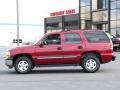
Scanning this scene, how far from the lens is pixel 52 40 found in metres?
16.0

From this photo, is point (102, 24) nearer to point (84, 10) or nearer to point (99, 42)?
point (84, 10)

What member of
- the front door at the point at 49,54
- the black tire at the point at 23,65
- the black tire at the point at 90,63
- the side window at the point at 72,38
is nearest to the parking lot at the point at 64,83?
the black tire at the point at 90,63

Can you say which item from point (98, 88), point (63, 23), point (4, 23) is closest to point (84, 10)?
point (63, 23)

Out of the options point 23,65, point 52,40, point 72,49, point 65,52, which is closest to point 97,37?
point 72,49

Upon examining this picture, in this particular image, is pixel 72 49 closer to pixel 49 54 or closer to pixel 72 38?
pixel 72 38

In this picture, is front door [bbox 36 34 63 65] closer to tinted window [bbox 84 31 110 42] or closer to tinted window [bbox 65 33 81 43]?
tinted window [bbox 65 33 81 43]

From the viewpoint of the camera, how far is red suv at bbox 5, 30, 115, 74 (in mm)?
15852

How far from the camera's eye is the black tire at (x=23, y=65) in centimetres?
1595

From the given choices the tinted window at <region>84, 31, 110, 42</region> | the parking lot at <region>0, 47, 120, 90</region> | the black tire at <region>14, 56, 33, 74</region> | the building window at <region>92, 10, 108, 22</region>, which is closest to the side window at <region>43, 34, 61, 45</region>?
the black tire at <region>14, 56, 33, 74</region>

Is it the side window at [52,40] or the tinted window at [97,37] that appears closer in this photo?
the side window at [52,40]

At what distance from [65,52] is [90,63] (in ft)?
3.69

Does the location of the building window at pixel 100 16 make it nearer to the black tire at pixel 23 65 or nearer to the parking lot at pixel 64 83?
the black tire at pixel 23 65

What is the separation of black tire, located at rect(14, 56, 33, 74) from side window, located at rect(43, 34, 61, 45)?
1008 millimetres

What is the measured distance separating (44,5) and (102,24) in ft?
113
